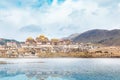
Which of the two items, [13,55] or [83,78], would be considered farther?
[13,55]

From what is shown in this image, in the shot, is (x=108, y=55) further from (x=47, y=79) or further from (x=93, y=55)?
(x=47, y=79)

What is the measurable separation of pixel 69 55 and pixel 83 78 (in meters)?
135

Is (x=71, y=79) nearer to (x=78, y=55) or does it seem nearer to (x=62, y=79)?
(x=62, y=79)

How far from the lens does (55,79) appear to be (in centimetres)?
5750

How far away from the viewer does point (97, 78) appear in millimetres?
57031

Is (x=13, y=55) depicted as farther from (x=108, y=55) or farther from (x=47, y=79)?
(x=47, y=79)

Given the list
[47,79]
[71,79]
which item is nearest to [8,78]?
[47,79]

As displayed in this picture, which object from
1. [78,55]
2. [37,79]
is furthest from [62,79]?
[78,55]

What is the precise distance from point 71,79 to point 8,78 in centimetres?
1425

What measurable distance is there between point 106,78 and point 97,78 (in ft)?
6.30

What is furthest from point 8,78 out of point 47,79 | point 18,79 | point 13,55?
point 13,55

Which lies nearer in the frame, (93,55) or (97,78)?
(97,78)

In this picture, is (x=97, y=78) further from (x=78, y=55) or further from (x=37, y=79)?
(x=78, y=55)

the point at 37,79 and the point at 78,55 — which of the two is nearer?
the point at 37,79
